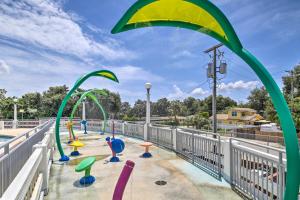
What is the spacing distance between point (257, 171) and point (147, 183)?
2417mm

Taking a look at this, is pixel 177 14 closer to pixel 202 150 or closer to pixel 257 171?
pixel 257 171

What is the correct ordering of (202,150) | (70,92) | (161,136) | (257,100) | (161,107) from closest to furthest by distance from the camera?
(202,150), (70,92), (161,136), (257,100), (161,107)

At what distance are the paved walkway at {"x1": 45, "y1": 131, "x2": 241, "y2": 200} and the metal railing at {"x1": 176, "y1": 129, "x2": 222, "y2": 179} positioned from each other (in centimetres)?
24

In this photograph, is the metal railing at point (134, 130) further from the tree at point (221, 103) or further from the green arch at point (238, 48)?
the tree at point (221, 103)

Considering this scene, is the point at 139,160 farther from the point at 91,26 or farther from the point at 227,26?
the point at 91,26

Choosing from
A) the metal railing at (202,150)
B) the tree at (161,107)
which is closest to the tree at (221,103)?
the tree at (161,107)

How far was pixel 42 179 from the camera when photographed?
4207 millimetres

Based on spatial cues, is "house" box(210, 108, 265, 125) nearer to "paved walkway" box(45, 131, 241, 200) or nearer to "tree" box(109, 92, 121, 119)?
"tree" box(109, 92, 121, 119)

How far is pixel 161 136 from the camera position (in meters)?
9.58

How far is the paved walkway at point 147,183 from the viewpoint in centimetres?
423

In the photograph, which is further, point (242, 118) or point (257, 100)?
point (257, 100)

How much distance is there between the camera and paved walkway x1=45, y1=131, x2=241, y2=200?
423 centimetres

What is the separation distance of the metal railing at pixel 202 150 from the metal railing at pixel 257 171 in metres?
0.62

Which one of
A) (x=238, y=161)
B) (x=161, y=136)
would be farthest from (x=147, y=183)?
(x=161, y=136)
